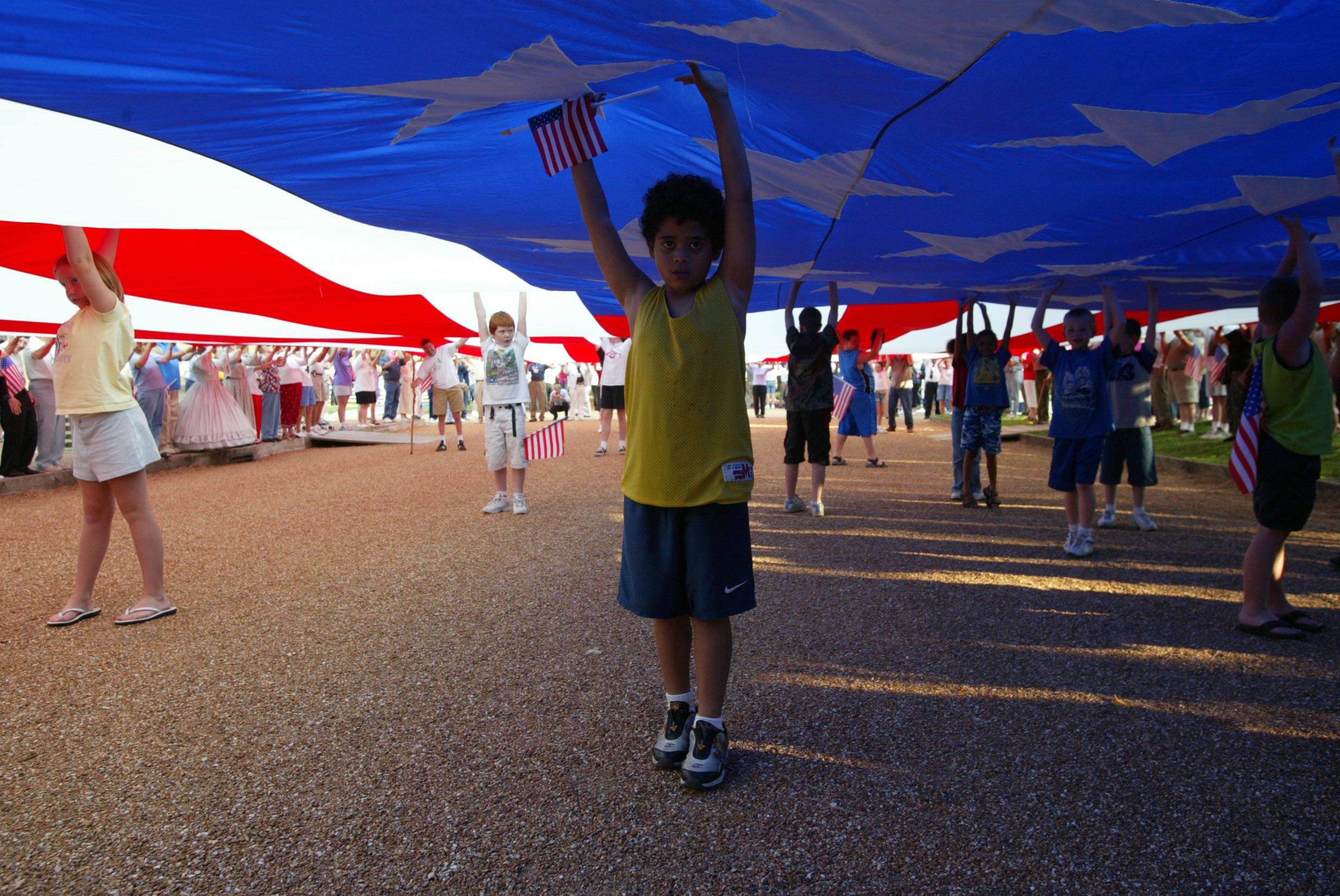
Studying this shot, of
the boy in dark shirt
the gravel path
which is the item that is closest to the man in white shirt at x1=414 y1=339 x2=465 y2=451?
the boy in dark shirt

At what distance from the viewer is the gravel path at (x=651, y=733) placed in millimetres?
1880

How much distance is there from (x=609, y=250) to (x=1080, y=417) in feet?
12.9

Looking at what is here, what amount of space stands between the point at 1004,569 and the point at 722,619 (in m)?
3.20

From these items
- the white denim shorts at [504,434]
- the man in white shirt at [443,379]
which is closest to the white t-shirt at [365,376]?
the man in white shirt at [443,379]

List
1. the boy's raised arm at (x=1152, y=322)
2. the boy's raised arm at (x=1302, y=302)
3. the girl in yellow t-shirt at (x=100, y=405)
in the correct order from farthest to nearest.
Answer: the boy's raised arm at (x=1152, y=322) → the girl in yellow t-shirt at (x=100, y=405) → the boy's raised arm at (x=1302, y=302)

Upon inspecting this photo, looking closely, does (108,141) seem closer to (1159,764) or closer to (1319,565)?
(1159,764)

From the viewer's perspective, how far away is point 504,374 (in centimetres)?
678

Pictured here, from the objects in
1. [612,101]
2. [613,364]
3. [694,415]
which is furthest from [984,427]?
[613,364]

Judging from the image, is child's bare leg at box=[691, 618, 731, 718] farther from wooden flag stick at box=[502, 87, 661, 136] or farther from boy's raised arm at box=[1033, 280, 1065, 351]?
boy's raised arm at box=[1033, 280, 1065, 351]

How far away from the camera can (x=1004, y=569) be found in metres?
4.74

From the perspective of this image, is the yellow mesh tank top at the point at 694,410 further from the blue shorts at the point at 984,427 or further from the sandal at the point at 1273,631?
the blue shorts at the point at 984,427

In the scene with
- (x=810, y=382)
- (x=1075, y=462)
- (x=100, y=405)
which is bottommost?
(x=1075, y=462)

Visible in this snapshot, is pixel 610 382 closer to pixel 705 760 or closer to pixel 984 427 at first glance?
pixel 984 427

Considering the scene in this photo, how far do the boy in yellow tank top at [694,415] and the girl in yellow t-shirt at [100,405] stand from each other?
269cm
